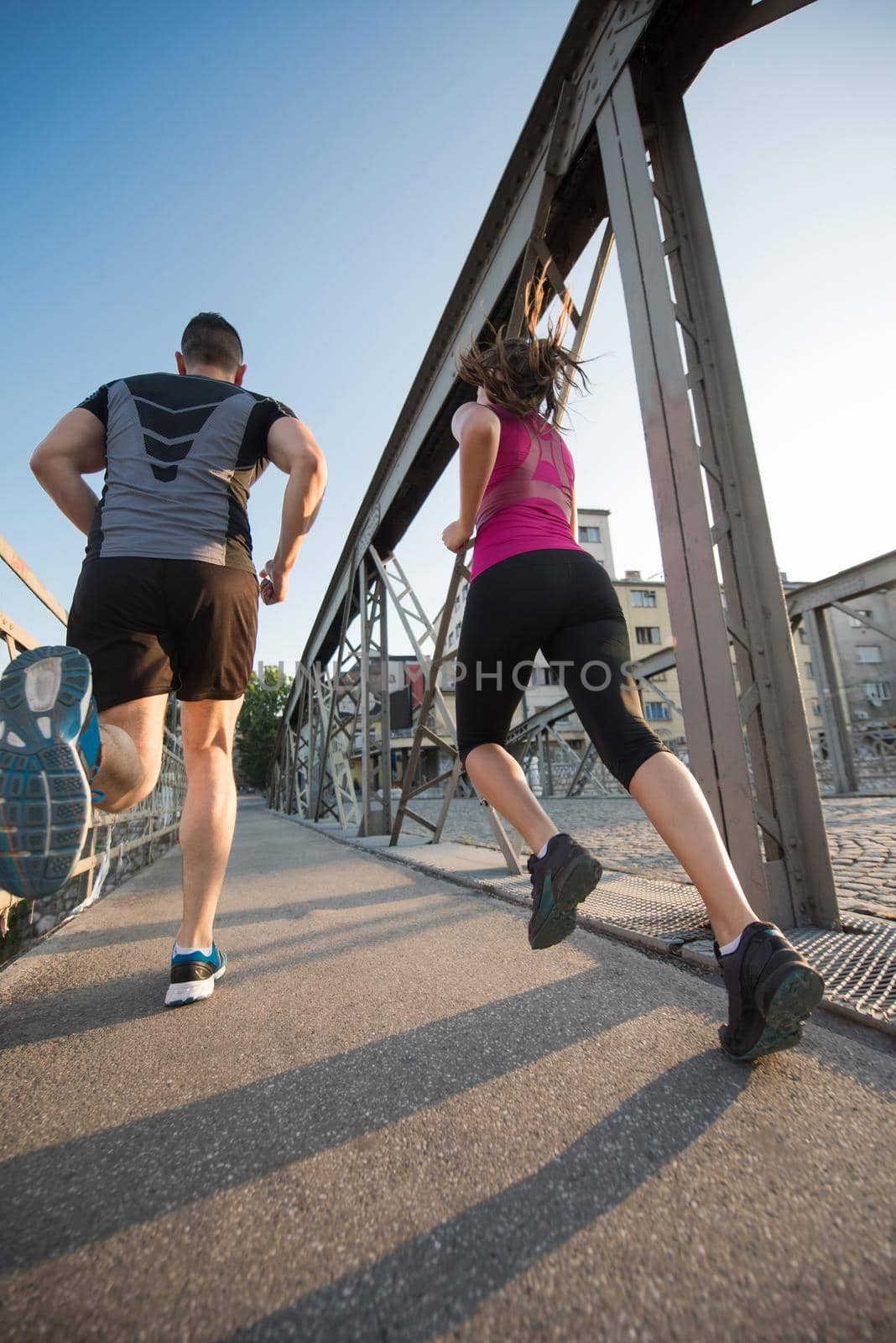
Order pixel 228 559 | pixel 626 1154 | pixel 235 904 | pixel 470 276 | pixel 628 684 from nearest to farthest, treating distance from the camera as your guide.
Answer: pixel 626 1154, pixel 628 684, pixel 228 559, pixel 235 904, pixel 470 276

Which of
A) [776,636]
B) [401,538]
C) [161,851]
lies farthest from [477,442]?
[161,851]

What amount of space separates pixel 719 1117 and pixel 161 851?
7.57 metres

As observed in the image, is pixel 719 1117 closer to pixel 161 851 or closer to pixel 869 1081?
pixel 869 1081

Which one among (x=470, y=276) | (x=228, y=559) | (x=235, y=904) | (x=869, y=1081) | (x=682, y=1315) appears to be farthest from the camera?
(x=470, y=276)

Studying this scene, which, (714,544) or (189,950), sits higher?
(714,544)

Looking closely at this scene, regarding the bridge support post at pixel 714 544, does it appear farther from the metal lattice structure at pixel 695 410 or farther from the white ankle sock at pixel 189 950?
the white ankle sock at pixel 189 950

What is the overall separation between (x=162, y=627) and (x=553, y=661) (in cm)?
114

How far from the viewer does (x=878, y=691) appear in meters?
47.5

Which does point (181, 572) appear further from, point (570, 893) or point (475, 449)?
point (570, 893)

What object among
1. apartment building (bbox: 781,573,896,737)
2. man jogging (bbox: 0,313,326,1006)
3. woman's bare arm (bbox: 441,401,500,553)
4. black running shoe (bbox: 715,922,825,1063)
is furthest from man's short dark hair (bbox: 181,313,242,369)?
apartment building (bbox: 781,573,896,737)

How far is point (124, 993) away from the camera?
6.01ft

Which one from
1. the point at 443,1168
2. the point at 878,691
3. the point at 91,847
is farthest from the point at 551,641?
the point at 878,691

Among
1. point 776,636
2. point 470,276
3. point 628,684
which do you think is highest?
point 470,276

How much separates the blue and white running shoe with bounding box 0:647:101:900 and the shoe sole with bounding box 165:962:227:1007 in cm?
70
